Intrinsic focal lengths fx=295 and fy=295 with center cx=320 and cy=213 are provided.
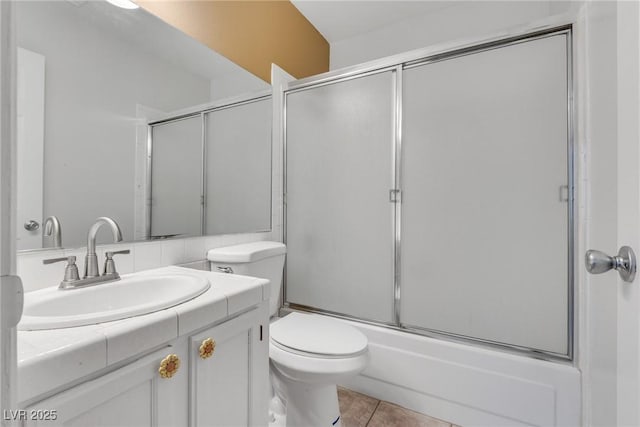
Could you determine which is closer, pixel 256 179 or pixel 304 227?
pixel 256 179

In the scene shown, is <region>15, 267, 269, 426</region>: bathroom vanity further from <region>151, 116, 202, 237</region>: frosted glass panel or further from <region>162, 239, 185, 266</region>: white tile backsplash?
<region>151, 116, 202, 237</region>: frosted glass panel

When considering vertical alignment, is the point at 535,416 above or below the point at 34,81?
below

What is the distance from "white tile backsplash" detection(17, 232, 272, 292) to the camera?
2.81 ft

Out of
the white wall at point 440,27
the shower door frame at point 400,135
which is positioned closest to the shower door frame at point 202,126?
the shower door frame at point 400,135

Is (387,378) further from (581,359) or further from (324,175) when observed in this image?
(324,175)

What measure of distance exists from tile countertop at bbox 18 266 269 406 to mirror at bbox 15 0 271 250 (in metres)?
0.50

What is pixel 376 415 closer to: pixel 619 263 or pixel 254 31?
pixel 619 263

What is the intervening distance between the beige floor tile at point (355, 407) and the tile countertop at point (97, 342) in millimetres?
1039

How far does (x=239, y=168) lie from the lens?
5.50ft

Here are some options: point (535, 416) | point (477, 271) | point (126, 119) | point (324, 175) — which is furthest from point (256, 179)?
point (535, 416)

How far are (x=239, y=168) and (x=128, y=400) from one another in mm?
1258

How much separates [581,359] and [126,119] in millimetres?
2037

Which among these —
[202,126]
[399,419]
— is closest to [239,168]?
[202,126]

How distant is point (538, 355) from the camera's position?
1.31 meters
